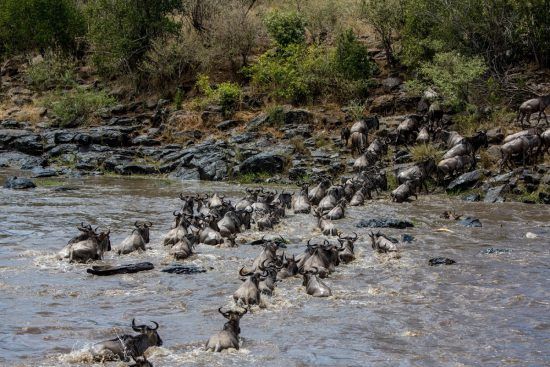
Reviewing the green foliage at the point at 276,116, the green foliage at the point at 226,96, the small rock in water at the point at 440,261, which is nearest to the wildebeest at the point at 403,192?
the small rock in water at the point at 440,261

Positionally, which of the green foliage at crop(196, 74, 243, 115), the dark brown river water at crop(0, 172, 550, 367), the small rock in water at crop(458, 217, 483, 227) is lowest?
the dark brown river water at crop(0, 172, 550, 367)

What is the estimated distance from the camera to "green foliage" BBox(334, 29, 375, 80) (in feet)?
97.9

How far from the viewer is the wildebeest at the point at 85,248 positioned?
40.5 feet

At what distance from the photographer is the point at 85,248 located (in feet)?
40.6

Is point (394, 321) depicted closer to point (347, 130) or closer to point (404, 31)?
point (347, 130)

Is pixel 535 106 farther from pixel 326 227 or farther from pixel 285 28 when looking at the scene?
pixel 285 28

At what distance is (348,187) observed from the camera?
19.9 meters

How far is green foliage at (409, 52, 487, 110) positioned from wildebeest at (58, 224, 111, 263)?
52.8ft

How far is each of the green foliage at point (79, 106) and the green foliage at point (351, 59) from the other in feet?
37.2

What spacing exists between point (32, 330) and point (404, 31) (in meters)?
24.7

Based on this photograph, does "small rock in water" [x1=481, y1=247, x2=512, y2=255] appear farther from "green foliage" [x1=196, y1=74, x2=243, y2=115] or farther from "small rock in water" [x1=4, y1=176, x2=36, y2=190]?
"green foliage" [x1=196, y1=74, x2=243, y2=115]

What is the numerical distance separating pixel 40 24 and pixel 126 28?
6.19 meters

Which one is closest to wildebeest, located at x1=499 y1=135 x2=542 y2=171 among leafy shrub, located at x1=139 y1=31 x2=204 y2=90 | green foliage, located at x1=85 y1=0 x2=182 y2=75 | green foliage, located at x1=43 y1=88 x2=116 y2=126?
leafy shrub, located at x1=139 y1=31 x2=204 y2=90

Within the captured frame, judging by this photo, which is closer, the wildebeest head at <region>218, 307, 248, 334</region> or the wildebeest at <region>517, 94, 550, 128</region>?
the wildebeest head at <region>218, 307, 248, 334</region>
